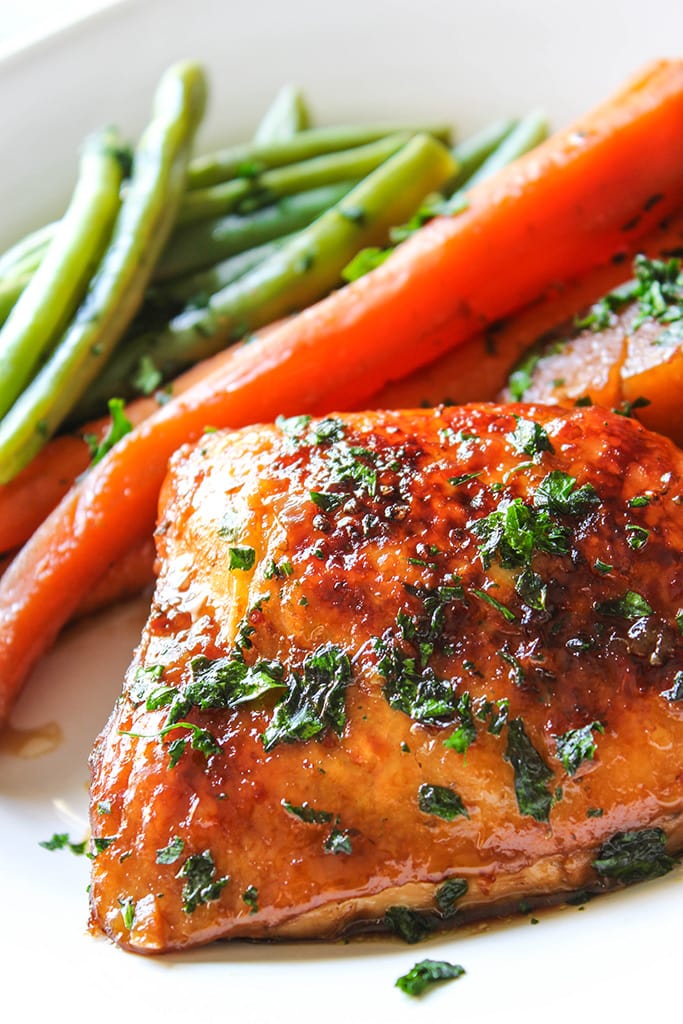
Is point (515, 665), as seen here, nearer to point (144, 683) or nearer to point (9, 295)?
point (144, 683)

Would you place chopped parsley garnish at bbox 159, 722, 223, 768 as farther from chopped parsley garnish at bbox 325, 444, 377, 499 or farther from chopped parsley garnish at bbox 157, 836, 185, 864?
chopped parsley garnish at bbox 325, 444, 377, 499

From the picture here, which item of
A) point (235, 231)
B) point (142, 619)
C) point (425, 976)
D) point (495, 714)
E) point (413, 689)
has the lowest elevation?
point (425, 976)

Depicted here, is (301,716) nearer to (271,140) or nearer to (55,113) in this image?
(271,140)

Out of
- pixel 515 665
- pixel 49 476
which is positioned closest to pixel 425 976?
pixel 515 665

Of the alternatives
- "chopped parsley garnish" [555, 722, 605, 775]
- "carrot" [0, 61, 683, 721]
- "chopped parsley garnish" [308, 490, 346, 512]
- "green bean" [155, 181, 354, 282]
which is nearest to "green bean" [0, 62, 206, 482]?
"green bean" [155, 181, 354, 282]

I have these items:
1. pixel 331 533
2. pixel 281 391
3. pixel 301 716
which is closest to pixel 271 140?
pixel 281 391
